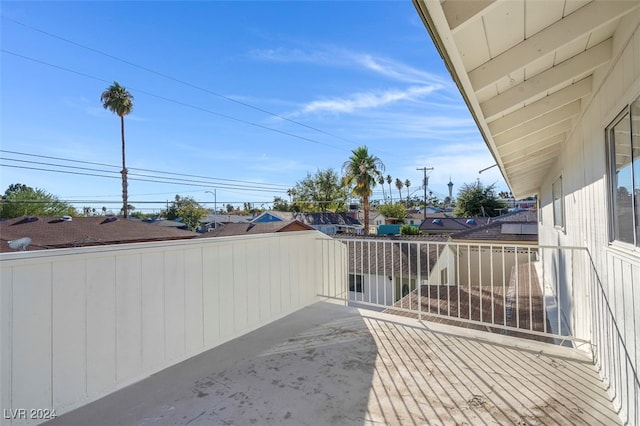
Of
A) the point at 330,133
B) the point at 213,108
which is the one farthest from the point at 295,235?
the point at 330,133

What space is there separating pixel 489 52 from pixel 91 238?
34.6 feet

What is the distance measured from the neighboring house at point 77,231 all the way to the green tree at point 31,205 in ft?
32.8

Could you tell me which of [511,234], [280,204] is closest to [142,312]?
[511,234]

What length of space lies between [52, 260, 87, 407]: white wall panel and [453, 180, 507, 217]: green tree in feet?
109

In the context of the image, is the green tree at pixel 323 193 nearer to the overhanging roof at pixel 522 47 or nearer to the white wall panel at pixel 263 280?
the white wall panel at pixel 263 280

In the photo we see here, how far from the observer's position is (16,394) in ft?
5.05

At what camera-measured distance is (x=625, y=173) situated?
1.66 metres

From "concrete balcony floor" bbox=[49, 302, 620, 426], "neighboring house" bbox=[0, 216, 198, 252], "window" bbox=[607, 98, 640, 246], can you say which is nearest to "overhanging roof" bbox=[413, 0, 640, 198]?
"window" bbox=[607, 98, 640, 246]

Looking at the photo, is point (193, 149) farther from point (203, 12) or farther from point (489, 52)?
point (489, 52)

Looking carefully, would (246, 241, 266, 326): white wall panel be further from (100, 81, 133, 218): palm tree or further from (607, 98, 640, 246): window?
(100, 81, 133, 218): palm tree

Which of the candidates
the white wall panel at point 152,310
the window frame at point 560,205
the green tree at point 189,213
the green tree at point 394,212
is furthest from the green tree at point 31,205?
the green tree at point 394,212

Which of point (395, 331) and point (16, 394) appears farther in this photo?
point (395, 331)

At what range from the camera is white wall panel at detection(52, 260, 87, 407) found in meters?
1.70

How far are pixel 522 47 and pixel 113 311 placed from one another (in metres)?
2.93
